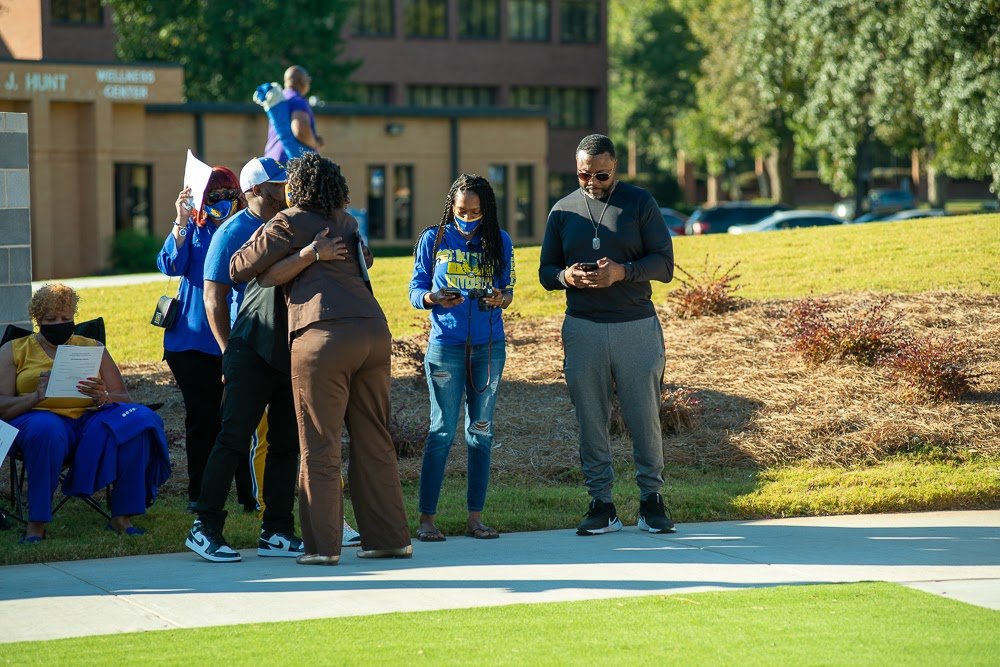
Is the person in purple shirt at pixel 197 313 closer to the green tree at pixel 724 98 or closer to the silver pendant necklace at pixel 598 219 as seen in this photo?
the silver pendant necklace at pixel 598 219

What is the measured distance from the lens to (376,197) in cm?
3831

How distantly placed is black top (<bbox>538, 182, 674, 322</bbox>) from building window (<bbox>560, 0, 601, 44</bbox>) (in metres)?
58.5

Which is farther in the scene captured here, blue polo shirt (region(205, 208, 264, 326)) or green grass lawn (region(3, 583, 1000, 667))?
blue polo shirt (region(205, 208, 264, 326))

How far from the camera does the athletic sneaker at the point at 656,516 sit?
7.62m

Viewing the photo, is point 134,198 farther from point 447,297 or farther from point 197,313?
point 447,297

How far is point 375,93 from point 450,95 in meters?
3.52

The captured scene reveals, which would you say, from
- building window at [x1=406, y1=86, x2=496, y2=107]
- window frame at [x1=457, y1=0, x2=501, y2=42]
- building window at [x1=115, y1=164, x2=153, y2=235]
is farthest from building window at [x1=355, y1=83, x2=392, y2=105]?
building window at [x1=115, y1=164, x2=153, y2=235]

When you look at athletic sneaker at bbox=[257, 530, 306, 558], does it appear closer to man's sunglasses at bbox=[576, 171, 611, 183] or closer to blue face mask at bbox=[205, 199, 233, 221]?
blue face mask at bbox=[205, 199, 233, 221]

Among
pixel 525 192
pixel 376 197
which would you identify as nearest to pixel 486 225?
pixel 376 197

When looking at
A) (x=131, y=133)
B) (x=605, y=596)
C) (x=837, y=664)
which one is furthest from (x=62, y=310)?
(x=131, y=133)

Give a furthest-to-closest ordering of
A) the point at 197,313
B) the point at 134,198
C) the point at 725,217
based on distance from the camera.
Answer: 1. the point at 725,217
2. the point at 134,198
3. the point at 197,313

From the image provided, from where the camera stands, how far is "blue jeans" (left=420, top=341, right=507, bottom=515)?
7.31 meters

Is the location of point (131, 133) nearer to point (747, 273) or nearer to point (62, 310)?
point (747, 273)

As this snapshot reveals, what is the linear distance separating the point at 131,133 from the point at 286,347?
1134 inches
